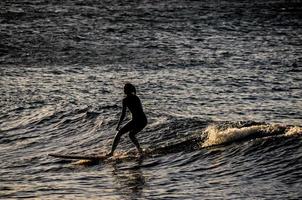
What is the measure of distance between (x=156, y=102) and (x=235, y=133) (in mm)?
7791

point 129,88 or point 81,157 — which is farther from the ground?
point 129,88

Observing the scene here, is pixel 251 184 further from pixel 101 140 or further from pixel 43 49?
pixel 43 49

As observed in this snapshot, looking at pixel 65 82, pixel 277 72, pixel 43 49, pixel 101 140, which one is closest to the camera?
pixel 101 140

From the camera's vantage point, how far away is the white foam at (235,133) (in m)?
18.8

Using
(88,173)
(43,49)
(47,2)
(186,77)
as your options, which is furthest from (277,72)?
(47,2)

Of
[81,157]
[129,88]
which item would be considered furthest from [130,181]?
[129,88]

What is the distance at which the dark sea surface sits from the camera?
51.8 ft

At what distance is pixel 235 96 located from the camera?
1092 inches

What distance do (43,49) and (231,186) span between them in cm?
2766

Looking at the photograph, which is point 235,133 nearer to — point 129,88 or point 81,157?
point 129,88

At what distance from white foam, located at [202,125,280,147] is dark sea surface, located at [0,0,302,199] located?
0.05m

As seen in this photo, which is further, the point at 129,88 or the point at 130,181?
the point at 129,88

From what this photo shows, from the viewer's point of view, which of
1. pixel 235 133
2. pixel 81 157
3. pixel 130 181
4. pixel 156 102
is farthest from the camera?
pixel 156 102

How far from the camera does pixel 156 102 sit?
26531 millimetres
